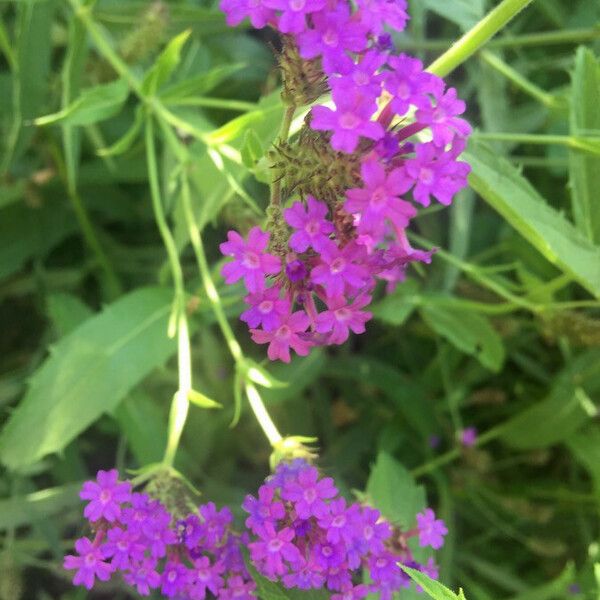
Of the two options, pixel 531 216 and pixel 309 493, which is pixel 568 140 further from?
pixel 309 493

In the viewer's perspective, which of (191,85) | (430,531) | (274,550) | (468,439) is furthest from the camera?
(468,439)

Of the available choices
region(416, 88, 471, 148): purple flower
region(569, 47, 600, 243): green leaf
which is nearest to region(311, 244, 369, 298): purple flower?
region(416, 88, 471, 148): purple flower

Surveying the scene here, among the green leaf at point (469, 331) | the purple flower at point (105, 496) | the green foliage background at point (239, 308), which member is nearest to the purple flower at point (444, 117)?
the green foliage background at point (239, 308)

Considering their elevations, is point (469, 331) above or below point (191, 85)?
below

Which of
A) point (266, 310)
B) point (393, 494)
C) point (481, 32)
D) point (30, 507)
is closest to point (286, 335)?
point (266, 310)

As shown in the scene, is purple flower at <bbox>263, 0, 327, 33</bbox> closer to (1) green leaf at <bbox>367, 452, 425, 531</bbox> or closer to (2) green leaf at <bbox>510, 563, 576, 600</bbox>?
(1) green leaf at <bbox>367, 452, 425, 531</bbox>

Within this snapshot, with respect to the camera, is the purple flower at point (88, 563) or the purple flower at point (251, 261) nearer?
the purple flower at point (251, 261)

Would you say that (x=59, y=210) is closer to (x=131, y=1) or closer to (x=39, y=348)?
(x=39, y=348)

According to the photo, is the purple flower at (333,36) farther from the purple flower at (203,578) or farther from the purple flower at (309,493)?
the purple flower at (203,578)
